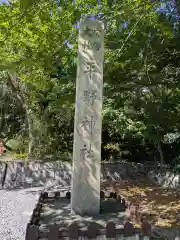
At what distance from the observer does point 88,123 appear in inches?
154

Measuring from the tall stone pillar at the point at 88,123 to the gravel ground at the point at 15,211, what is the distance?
2.82 ft

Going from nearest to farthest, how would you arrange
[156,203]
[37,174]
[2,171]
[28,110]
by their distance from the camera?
[156,203], [2,171], [37,174], [28,110]

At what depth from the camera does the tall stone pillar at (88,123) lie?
3.83m

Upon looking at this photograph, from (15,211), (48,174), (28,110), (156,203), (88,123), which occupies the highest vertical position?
(28,110)

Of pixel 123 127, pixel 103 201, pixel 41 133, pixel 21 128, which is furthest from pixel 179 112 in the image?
pixel 21 128

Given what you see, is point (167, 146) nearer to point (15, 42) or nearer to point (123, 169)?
point (123, 169)

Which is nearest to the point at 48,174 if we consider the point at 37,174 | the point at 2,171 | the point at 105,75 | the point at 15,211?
the point at 37,174

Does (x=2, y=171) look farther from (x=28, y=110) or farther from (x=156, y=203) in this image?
(x=156, y=203)

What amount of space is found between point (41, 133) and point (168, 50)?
528 cm

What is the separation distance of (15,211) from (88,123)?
84.4 inches

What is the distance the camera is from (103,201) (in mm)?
4465

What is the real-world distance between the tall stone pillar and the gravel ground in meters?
0.86

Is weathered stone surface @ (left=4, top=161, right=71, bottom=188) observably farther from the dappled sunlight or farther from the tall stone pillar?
the tall stone pillar

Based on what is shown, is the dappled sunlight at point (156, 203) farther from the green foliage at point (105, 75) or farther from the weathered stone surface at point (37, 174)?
the green foliage at point (105, 75)
